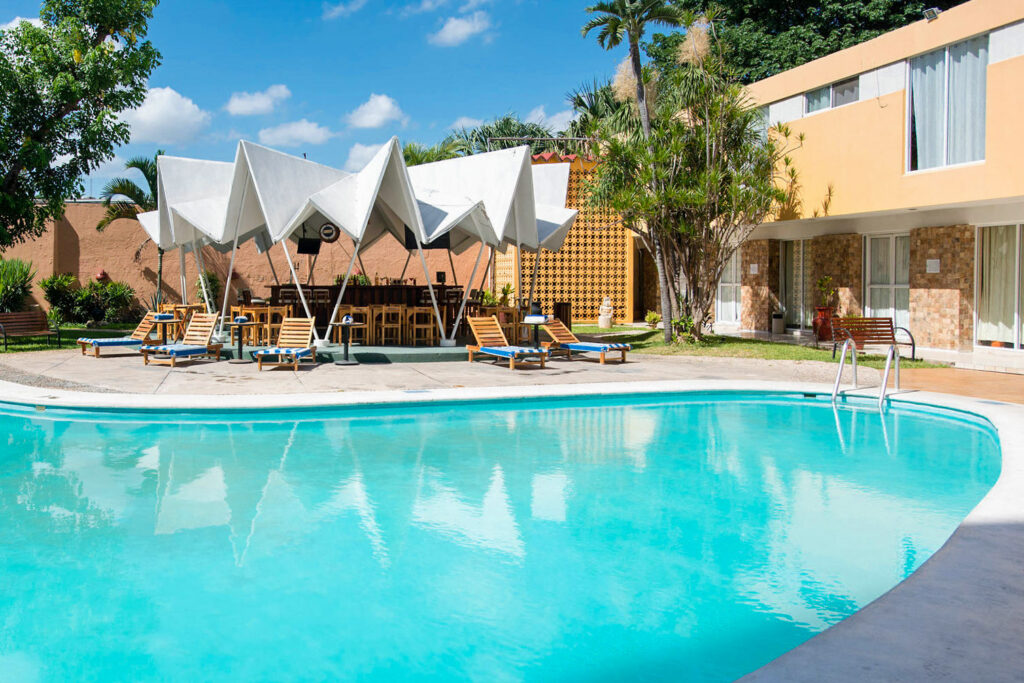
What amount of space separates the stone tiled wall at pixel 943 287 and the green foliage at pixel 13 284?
21.7 metres

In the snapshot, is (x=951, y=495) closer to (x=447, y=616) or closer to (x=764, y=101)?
(x=447, y=616)

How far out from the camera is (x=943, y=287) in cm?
1605

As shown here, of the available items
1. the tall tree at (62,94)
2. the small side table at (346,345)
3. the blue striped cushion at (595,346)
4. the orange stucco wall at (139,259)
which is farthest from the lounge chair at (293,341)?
the orange stucco wall at (139,259)

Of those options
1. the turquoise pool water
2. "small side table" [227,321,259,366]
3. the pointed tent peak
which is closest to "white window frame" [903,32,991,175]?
the turquoise pool water

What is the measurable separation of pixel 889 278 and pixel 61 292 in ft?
71.7

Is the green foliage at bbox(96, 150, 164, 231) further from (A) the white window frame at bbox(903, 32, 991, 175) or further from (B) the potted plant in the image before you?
(A) the white window frame at bbox(903, 32, 991, 175)

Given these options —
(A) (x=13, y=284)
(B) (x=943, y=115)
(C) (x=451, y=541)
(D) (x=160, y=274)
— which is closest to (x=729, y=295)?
(B) (x=943, y=115)

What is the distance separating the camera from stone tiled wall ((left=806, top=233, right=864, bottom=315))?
18.4 metres

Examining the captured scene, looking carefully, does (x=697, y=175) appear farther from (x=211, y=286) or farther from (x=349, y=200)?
(x=211, y=286)

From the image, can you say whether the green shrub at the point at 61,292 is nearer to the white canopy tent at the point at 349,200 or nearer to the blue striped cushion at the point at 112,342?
the white canopy tent at the point at 349,200

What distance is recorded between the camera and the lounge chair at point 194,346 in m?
14.3

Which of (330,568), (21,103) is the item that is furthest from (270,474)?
(21,103)

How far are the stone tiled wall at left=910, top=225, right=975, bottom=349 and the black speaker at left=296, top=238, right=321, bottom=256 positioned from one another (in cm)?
1404

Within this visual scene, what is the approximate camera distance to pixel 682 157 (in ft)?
58.7
